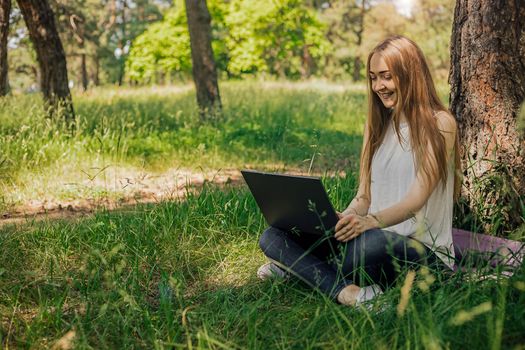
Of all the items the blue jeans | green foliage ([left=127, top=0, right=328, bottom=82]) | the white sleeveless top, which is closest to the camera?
the blue jeans

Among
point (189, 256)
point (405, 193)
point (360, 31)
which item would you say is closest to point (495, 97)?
point (405, 193)

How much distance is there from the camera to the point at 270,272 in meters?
3.34

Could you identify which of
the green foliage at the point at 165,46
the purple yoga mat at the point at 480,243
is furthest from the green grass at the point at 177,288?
the green foliage at the point at 165,46

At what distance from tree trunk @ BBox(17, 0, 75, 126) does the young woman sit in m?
5.50

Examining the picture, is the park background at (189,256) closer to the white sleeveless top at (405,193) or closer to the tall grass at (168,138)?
the tall grass at (168,138)

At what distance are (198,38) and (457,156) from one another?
324 inches

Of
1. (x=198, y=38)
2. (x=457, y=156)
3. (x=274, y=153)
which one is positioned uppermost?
(x=198, y=38)

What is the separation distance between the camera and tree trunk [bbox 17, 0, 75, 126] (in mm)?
7832

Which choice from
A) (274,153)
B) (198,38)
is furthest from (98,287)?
(198,38)

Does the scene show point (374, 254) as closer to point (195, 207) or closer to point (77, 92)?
point (195, 207)

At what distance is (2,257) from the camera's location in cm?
350

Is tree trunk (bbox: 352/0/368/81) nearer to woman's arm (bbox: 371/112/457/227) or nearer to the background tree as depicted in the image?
the background tree

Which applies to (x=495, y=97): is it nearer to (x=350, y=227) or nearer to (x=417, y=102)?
(x=417, y=102)

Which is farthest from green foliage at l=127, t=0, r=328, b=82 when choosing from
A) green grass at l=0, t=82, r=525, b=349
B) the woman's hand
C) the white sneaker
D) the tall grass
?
the woman's hand
